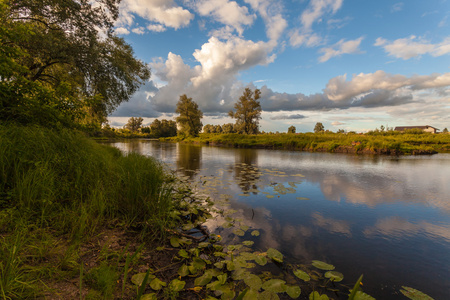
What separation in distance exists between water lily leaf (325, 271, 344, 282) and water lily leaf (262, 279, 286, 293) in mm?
694

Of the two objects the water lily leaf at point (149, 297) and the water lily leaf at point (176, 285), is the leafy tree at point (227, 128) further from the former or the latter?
the water lily leaf at point (149, 297)

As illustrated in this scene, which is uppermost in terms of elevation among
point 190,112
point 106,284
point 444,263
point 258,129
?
point 190,112

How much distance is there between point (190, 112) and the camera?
5459cm

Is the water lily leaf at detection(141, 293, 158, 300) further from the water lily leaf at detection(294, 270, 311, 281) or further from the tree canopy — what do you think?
the tree canopy

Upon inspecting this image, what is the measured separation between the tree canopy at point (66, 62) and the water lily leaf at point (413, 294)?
763cm

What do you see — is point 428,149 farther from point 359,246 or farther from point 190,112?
point 190,112

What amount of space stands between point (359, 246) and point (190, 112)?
54.4 metres

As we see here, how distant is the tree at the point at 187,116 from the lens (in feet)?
179

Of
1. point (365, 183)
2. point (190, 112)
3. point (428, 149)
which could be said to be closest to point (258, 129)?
point (190, 112)

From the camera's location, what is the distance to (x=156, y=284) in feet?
6.63

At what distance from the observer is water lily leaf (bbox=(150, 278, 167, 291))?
1974 mm

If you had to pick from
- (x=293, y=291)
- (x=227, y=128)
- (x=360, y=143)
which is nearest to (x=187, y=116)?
(x=360, y=143)

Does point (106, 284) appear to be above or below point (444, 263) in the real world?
above

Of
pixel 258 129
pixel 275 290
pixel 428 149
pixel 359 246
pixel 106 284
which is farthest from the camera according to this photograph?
pixel 258 129
